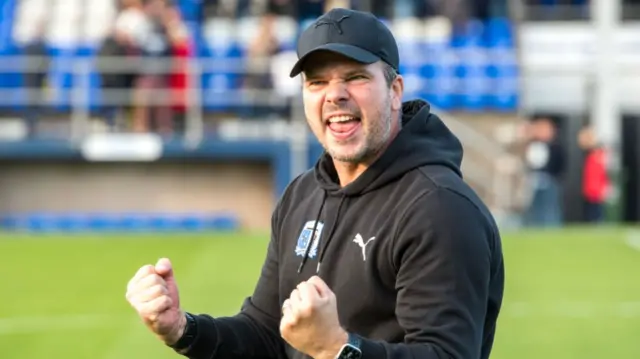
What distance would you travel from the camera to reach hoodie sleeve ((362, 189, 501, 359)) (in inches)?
141

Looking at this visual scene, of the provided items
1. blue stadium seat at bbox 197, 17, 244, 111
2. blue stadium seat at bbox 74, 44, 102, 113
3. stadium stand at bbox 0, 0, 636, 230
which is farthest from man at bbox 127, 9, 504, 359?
blue stadium seat at bbox 74, 44, 102, 113

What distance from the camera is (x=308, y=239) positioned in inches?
163

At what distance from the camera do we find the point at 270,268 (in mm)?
4441

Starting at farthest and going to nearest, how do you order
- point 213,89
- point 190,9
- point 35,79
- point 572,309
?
point 190,9 → point 213,89 → point 35,79 → point 572,309

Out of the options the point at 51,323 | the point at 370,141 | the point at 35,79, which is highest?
the point at 370,141

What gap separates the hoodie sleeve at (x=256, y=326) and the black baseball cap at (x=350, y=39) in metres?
0.80

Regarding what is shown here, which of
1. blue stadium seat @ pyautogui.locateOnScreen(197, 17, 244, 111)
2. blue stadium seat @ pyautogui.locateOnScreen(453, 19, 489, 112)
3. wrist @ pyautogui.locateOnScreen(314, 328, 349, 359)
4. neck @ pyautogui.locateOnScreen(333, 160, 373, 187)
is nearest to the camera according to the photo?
wrist @ pyautogui.locateOnScreen(314, 328, 349, 359)

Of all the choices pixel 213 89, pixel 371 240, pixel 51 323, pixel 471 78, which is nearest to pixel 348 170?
pixel 371 240

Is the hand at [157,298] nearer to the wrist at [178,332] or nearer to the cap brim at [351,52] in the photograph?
the wrist at [178,332]

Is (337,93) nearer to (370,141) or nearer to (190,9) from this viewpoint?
(370,141)

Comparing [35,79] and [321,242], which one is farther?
[35,79]

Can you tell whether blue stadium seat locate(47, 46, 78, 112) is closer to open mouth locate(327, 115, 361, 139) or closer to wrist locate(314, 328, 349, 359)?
open mouth locate(327, 115, 361, 139)

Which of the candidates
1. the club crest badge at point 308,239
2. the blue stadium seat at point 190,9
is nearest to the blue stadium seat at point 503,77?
the blue stadium seat at point 190,9

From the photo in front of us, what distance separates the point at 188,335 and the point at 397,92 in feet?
3.28
